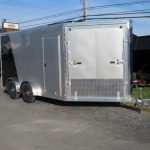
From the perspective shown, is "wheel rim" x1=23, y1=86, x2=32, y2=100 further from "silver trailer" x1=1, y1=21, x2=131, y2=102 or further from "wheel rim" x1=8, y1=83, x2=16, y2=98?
"wheel rim" x1=8, y1=83, x2=16, y2=98

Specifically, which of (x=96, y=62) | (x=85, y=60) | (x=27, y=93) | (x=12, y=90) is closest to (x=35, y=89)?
(x=27, y=93)

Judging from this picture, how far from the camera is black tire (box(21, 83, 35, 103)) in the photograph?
16.5 meters

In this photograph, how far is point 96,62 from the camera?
1427 centimetres

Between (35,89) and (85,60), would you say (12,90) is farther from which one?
(85,60)

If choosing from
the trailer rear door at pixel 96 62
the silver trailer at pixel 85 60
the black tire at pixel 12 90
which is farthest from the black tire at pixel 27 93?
the trailer rear door at pixel 96 62

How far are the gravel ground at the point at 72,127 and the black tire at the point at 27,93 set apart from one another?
20.9 inches

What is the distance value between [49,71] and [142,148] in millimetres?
6903

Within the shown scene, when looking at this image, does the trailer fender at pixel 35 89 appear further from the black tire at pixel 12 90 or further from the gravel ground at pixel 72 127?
the black tire at pixel 12 90

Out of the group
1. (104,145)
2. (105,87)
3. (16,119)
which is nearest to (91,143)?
(104,145)

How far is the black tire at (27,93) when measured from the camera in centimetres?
1650

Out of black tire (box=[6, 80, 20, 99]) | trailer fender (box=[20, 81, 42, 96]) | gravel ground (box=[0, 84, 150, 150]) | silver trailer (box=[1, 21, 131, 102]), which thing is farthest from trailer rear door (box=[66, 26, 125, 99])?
black tire (box=[6, 80, 20, 99])

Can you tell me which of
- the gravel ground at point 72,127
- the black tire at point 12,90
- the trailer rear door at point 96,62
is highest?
the trailer rear door at point 96,62

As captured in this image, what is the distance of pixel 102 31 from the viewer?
14164 millimetres

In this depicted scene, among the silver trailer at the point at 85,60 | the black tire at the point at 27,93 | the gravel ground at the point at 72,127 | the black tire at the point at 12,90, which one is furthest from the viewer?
the black tire at the point at 12,90
